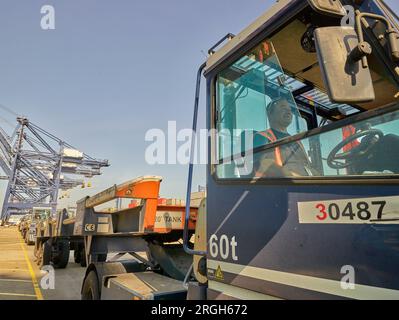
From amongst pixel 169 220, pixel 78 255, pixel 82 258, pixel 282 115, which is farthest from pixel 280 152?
pixel 78 255

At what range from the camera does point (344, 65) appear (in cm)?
136

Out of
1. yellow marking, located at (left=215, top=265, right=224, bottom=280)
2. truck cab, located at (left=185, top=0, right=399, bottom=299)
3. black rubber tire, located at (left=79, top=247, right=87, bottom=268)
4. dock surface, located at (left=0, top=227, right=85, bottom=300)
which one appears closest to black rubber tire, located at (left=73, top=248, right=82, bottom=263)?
black rubber tire, located at (left=79, top=247, right=87, bottom=268)

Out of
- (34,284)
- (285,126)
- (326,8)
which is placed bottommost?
(34,284)

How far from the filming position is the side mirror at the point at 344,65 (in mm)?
1318

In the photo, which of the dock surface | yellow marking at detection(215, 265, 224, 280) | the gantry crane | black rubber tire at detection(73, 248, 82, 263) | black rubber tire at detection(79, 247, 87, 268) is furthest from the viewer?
the gantry crane

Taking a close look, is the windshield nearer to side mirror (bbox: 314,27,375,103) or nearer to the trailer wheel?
side mirror (bbox: 314,27,375,103)

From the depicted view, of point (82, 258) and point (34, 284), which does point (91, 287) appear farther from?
point (82, 258)

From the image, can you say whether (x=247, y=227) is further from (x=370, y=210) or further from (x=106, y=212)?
(x=106, y=212)

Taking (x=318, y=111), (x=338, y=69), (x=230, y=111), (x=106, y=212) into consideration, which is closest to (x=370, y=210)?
(x=338, y=69)

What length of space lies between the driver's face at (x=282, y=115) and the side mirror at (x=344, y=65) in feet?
2.05

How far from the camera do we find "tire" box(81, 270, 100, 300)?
371 cm

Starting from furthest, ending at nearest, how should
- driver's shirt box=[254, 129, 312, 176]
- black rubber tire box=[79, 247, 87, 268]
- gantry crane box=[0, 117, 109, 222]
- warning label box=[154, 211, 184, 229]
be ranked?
gantry crane box=[0, 117, 109, 222] < black rubber tire box=[79, 247, 87, 268] < warning label box=[154, 211, 184, 229] < driver's shirt box=[254, 129, 312, 176]

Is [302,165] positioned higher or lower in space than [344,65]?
lower

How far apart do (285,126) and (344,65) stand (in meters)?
0.65
